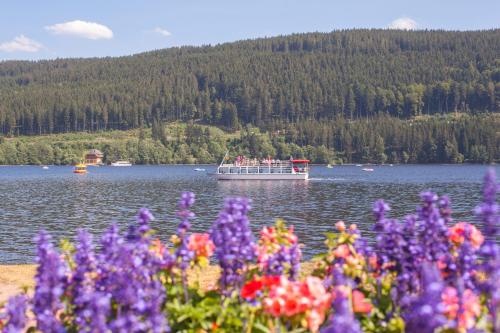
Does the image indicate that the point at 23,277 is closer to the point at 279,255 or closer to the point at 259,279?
the point at 279,255

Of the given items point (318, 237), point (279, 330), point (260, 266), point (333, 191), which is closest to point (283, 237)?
point (260, 266)

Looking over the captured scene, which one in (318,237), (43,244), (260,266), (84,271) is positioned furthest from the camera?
(318,237)

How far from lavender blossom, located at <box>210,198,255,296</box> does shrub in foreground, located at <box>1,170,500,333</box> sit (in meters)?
0.02

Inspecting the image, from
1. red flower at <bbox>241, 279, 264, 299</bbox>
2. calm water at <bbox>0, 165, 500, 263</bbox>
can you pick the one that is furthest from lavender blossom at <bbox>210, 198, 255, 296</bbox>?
calm water at <bbox>0, 165, 500, 263</bbox>

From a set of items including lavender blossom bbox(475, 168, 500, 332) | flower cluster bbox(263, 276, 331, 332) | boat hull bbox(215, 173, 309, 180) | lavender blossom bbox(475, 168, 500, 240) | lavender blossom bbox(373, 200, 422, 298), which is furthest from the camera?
boat hull bbox(215, 173, 309, 180)

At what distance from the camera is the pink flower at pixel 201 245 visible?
9078 mm

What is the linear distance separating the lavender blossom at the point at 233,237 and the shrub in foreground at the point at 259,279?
0.05ft

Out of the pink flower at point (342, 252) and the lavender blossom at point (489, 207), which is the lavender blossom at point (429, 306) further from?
the pink flower at point (342, 252)

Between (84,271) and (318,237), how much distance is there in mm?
32834

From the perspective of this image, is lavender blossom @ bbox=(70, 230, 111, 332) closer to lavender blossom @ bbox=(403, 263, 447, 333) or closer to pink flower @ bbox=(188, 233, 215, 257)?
pink flower @ bbox=(188, 233, 215, 257)

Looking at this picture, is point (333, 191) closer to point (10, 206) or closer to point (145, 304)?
point (10, 206)

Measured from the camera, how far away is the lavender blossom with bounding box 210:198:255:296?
811cm

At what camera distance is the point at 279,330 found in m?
6.64

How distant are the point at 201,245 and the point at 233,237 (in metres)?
1.15
